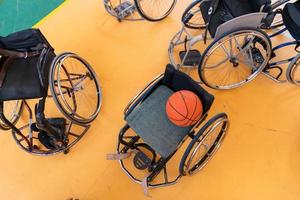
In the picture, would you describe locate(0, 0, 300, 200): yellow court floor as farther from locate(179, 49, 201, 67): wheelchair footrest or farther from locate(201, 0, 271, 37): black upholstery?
locate(201, 0, 271, 37): black upholstery

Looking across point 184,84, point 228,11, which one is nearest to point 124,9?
point 228,11

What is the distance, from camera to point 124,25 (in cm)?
247

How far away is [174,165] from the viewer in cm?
187

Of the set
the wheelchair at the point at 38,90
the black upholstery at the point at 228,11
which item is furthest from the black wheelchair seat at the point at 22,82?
the black upholstery at the point at 228,11

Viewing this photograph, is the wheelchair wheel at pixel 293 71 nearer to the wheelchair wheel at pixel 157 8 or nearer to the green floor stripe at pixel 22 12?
the wheelchair wheel at pixel 157 8

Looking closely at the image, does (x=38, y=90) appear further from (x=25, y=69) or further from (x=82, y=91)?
(x=82, y=91)

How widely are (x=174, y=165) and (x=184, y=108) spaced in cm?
65

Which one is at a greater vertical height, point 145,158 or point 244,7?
point 244,7

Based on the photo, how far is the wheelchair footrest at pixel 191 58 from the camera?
2146mm

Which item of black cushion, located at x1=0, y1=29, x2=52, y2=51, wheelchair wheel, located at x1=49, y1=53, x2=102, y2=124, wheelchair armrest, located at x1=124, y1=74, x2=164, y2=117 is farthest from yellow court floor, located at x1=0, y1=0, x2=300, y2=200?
black cushion, located at x1=0, y1=29, x2=52, y2=51

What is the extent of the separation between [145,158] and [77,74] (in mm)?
915

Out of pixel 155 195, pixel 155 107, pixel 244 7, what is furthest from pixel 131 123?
pixel 244 7

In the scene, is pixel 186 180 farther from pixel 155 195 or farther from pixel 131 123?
pixel 131 123

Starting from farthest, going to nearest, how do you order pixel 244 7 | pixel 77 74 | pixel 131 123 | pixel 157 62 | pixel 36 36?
pixel 157 62
pixel 77 74
pixel 244 7
pixel 36 36
pixel 131 123
